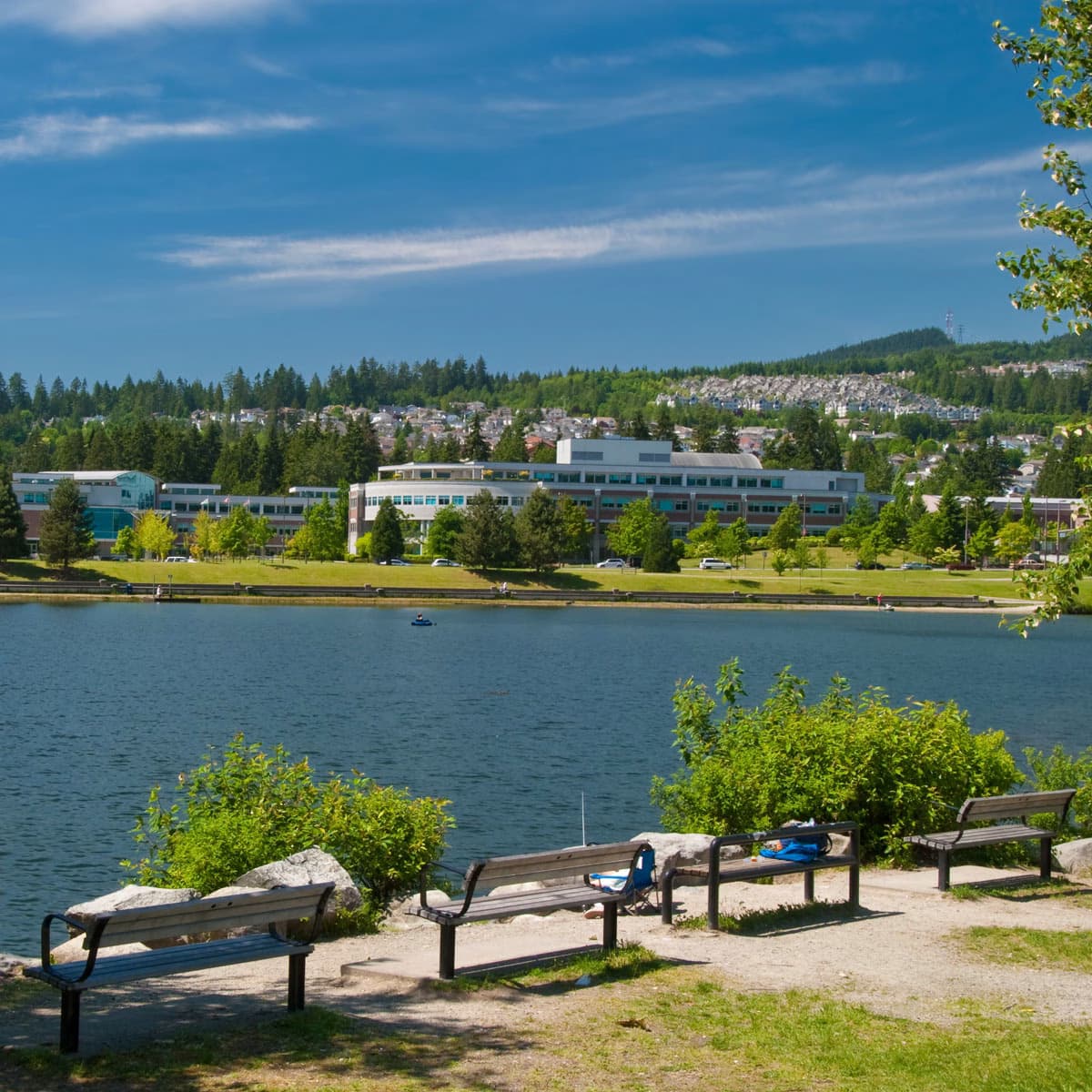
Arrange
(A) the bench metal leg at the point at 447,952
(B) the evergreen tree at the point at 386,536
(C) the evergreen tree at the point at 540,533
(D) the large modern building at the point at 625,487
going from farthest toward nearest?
(D) the large modern building at the point at 625,487, (B) the evergreen tree at the point at 386,536, (C) the evergreen tree at the point at 540,533, (A) the bench metal leg at the point at 447,952

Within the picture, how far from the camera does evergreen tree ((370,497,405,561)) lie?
136125 mm

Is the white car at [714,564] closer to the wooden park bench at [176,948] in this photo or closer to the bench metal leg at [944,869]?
the bench metal leg at [944,869]

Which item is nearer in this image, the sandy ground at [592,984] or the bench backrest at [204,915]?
the bench backrest at [204,915]

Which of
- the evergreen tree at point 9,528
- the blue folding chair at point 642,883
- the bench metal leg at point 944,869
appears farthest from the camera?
the evergreen tree at point 9,528

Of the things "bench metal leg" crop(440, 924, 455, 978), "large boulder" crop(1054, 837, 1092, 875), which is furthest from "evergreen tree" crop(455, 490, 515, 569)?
"bench metal leg" crop(440, 924, 455, 978)

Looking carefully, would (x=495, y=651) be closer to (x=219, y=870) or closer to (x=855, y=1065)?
(x=219, y=870)

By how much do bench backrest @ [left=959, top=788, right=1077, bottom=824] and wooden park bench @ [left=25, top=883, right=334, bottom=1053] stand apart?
8738mm

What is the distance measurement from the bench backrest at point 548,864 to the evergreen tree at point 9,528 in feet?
366

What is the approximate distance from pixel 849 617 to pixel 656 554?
2641cm

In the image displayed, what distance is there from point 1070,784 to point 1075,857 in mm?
4912

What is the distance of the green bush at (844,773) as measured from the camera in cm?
1814

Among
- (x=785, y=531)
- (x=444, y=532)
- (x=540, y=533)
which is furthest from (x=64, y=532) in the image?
(x=785, y=531)

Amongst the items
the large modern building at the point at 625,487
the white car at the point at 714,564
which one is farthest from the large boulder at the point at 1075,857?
the large modern building at the point at 625,487

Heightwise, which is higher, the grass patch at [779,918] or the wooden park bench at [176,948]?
the wooden park bench at [176,948]
